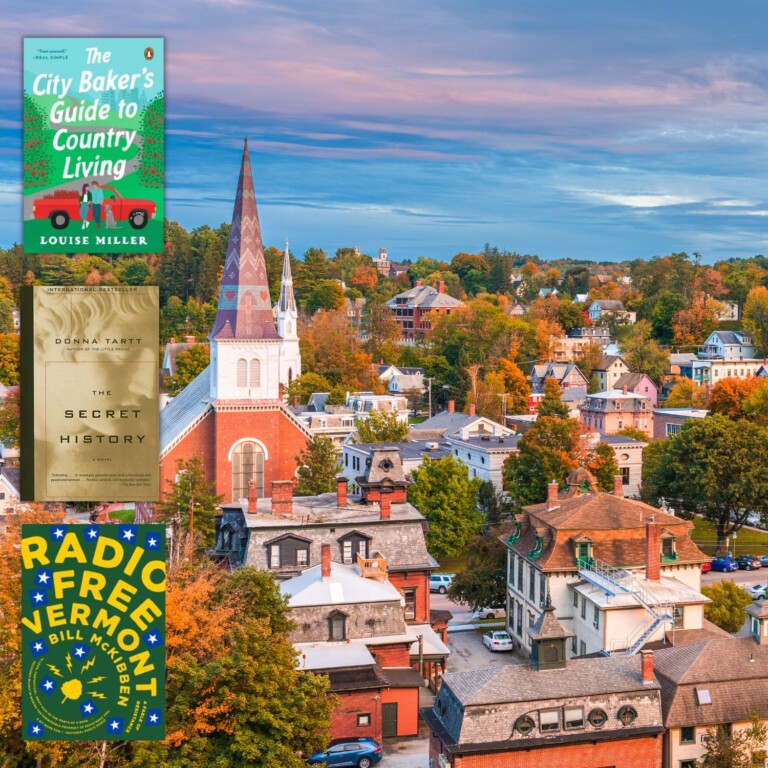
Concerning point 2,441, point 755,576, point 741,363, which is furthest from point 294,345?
point 755,576

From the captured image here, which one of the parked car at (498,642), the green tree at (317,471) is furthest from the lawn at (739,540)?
the green tree at (317,471)

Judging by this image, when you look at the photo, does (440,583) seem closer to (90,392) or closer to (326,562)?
(326,562)

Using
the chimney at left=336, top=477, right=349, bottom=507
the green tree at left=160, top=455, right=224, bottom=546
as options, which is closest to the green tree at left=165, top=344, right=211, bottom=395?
the green tree at left=160, top=455, right=224, bottom=546

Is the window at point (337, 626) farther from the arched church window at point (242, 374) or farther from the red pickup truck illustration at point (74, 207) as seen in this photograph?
the arched church window at point (242, 374)

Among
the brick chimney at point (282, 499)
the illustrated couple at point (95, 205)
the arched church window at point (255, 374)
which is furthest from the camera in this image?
the arched church window at point (255, 374)

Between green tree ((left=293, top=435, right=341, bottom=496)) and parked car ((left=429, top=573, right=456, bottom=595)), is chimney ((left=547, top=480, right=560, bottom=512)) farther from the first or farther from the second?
green tree ((left=293, top=435, right=341, bottom=496))

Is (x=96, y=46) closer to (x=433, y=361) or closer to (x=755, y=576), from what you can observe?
(x=755, y=576)
